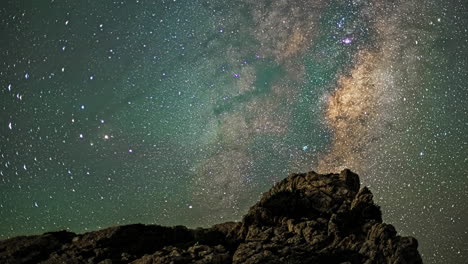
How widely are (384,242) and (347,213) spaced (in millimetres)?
2091

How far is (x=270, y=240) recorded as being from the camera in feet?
57.1

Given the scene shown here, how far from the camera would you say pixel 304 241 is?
17219 mm

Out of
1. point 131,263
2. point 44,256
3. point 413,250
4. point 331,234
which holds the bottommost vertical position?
point 413,250

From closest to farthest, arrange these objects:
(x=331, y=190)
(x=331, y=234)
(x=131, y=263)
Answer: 1. (x=131, y=263)
2. (x=331, y=234)
3. (x=331, y=190)

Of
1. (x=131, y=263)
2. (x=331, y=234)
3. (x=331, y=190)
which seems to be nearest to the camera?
(x=131, y=263)

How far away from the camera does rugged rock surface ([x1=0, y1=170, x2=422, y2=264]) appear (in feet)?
53.7

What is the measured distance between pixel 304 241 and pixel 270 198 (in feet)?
10.8

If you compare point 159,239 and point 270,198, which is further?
point 270,198

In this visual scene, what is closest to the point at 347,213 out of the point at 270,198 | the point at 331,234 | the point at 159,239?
the point at 331,234

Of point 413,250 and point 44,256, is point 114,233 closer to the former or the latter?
point 44,256

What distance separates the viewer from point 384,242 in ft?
54.8

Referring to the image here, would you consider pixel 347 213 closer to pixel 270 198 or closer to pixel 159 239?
pixel 270 198

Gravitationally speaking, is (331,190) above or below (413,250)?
above

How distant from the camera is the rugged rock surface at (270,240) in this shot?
645 inches
